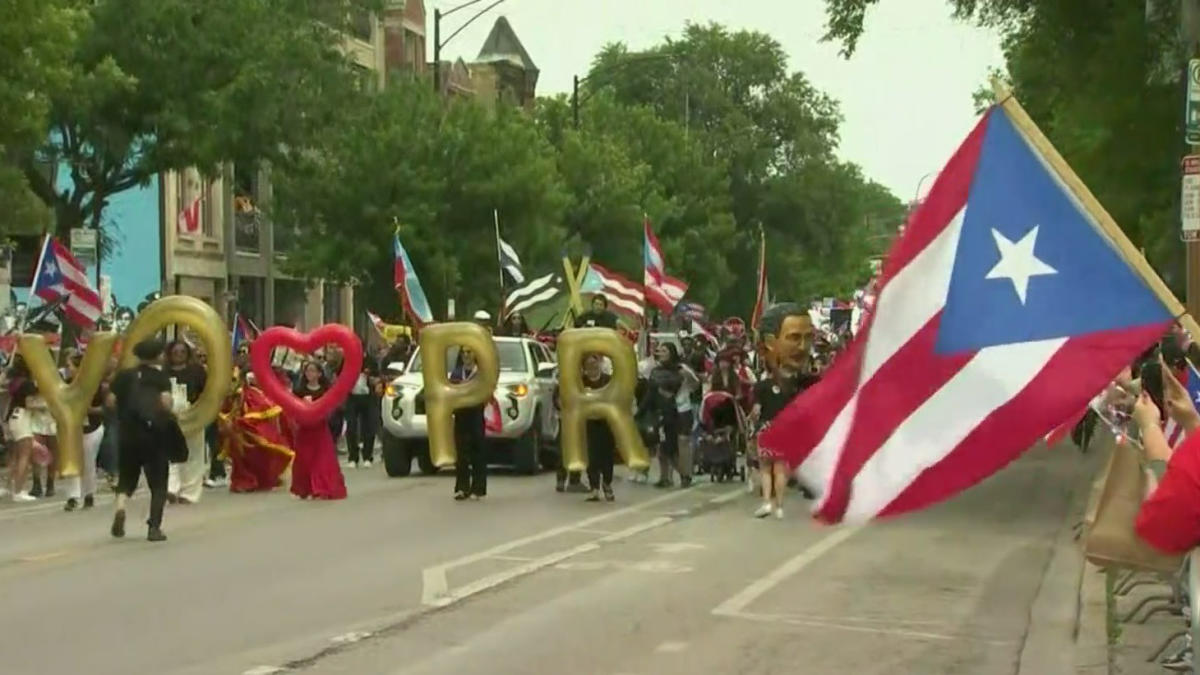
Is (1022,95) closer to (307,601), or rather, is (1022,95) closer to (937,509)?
(937,509)

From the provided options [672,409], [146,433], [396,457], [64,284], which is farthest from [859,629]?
[64,284]

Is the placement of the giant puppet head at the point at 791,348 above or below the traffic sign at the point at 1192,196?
below

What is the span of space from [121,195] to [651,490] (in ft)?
90.6

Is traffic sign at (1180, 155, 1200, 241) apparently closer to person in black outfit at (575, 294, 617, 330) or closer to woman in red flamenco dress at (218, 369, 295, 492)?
woman in red flamenco dress at (218, 369, 295, 492)

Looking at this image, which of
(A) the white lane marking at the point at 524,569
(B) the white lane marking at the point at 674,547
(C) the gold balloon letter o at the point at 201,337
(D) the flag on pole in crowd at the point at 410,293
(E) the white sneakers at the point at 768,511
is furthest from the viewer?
(D) the flag on pole in crowd at the point at 410,293

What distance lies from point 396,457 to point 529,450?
171cm

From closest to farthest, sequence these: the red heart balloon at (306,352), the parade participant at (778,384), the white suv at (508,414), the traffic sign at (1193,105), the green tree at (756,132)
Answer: the traffic sign at (1193,105) < the parade participant at (778,384) < the red heart balloon at (306,352) < the white suv at (508,414) < the green tree at (756,132)

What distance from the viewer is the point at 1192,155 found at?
17.7m

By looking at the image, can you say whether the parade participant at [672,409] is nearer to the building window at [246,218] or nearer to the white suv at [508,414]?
the white suv at [508,414]

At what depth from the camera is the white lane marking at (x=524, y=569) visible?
1441 centimetres

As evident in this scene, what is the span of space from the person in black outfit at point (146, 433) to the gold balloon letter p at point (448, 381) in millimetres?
5827

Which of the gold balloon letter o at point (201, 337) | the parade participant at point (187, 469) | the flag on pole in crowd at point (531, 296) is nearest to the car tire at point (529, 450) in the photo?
the parade participant at point (187, 469)

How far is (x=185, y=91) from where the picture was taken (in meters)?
34.2

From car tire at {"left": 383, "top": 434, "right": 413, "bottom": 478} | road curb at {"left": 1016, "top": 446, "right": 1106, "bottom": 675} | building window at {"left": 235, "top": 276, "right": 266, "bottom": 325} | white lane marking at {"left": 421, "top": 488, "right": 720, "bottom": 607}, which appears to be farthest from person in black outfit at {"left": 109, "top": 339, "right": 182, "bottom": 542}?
building window at {"left": 235, "top": 276, "right": 266, "bottom": 325}
